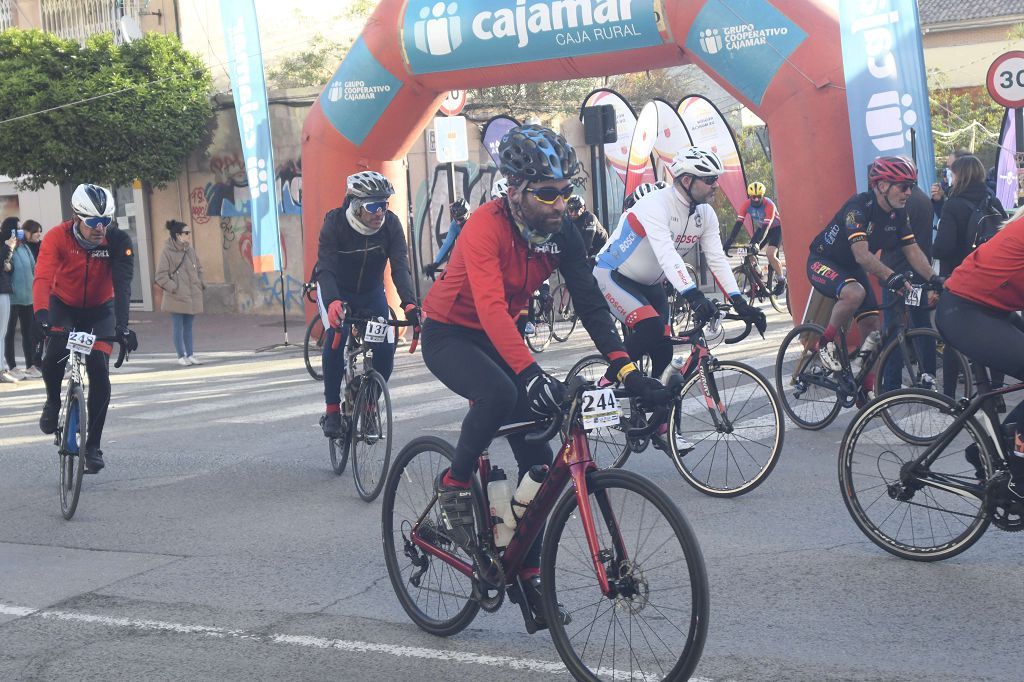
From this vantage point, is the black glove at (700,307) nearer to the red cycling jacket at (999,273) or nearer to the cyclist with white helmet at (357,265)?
the cyclist with white helmet at (357,265)

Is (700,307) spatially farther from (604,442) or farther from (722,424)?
(604,442)

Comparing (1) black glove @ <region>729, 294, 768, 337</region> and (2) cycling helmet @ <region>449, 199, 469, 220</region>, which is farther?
(2) cycling helmet @ <region>449, 199, 469, 220</region>

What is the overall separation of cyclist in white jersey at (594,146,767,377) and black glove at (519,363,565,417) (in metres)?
3.40

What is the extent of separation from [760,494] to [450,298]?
3136 mm

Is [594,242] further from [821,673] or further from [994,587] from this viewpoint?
[821,673]

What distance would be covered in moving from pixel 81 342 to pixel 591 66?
803 centimetres

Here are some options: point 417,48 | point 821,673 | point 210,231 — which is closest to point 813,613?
point 821,673

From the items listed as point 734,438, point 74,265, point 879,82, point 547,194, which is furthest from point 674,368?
point 879,82

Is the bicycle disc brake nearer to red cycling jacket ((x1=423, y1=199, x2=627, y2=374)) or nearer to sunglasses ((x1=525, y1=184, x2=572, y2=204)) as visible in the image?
red cycling jacket ((x1=423, y1=199, x2=627, y2=374))

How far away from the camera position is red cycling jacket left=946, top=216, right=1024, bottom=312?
510 cm

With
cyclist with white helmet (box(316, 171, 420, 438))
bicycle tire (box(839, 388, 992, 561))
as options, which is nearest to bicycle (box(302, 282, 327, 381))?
cyclist with white helmet (box(316, 171, 420, 438))

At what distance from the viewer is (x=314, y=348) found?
47.1ft

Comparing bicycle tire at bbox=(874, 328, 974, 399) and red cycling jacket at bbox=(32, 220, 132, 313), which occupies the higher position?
red cycling jacket at bbox=(32, 220, 132, 313)

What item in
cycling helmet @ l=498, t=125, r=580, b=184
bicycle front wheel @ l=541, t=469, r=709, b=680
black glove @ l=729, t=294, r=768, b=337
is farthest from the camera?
black glove @ l=729, t=294, r=768, b=337
